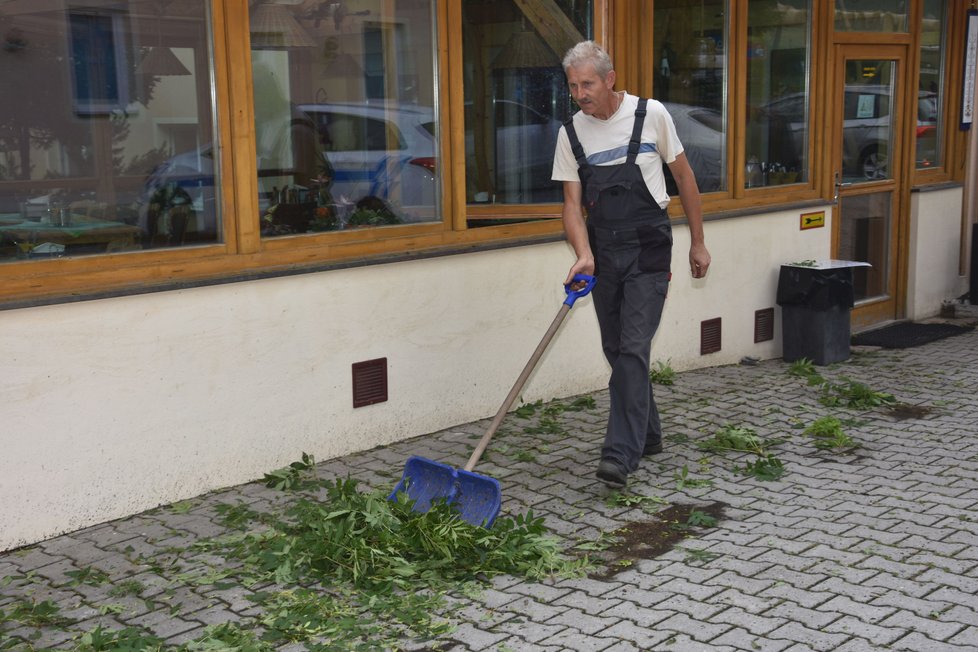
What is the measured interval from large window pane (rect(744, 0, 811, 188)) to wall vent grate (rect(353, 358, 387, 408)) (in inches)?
151

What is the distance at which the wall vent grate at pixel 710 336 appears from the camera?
29.5 feet

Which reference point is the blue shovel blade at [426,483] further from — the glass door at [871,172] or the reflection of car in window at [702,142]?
the glass door at [871,172]

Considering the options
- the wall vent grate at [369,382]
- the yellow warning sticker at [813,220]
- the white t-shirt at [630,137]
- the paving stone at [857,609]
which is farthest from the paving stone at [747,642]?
the yellow warning sticker at [813,220]

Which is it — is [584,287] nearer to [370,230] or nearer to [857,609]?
[370,230]

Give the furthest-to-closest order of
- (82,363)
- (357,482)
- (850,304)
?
(850,304)
(357,482)
(82,363)

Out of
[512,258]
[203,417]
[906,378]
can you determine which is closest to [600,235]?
[512,258]

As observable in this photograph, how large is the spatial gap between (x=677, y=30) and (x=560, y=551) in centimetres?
467

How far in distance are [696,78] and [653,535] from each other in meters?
4.47

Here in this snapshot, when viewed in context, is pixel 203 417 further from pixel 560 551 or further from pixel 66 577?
pixel 560 551

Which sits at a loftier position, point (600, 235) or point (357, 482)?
point (600, 235)

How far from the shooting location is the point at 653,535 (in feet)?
17.9

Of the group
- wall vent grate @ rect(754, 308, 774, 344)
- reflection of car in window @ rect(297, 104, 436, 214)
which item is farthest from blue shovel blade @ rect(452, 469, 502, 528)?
wall vent grate @ rect(754, 308, 774, 344)

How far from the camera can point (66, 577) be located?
5020mm

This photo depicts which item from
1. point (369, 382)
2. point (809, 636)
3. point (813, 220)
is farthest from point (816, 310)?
point (809, 636)
